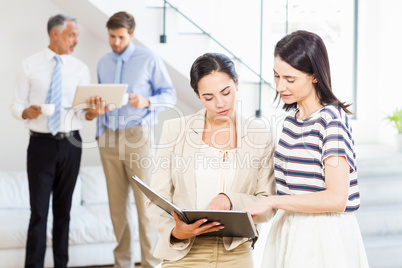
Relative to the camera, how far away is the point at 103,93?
3.56 meters

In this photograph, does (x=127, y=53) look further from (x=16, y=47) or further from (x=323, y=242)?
(x=323, y=242)

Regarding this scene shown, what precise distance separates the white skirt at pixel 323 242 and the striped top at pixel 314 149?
0.06 metres

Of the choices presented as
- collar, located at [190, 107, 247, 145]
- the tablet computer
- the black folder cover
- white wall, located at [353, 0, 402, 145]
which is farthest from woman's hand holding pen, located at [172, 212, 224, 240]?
white wall, located at [353, 0, 402, 145]

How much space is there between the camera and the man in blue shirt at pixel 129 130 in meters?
3.82

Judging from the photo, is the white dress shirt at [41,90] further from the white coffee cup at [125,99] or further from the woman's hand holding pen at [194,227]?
the woman's hand holding pen at [194,227]

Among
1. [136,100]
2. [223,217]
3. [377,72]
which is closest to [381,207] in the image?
[377,72]

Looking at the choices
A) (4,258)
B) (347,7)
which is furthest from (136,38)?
(347,7)

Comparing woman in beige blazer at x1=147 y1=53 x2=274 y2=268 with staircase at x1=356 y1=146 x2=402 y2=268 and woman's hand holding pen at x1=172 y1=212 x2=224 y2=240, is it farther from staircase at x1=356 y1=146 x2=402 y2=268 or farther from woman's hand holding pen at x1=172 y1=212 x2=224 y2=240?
staircase at x1=356 y1=146 x2=402 y2=268

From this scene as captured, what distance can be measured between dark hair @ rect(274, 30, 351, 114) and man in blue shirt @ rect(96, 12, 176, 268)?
81.9 inches

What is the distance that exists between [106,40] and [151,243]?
198 centimetres

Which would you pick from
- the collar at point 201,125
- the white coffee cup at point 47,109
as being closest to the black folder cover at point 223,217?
the collar at point 201,125

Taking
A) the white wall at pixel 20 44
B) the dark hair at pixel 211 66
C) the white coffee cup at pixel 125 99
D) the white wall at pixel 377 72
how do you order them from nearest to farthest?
1. the dark hair at pixel 211 66
2. the white coffee cup at pixel 125 99
3. the white wall at pixel 20 44
4. the white wall at pixel 377 72

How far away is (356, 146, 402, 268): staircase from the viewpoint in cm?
378

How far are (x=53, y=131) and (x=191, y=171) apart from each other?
6.29 ft
